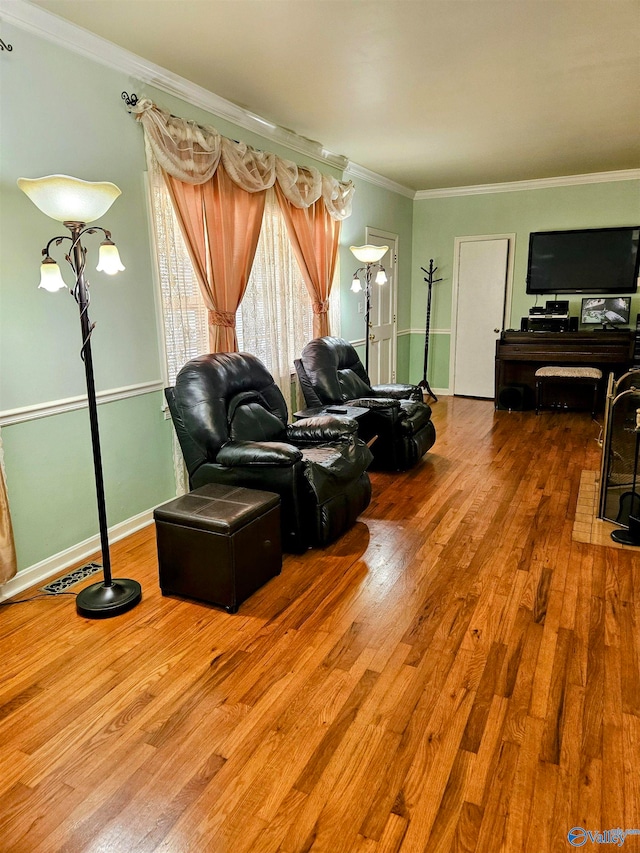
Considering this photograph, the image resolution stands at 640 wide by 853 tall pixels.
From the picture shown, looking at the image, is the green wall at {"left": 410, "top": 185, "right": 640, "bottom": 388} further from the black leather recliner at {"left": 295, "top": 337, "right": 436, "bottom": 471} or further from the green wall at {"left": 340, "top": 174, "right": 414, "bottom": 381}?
the black leather recliner at {"left": 295, "top": 337, "right": 436, "bottom": 471}

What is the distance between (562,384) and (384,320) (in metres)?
2.23

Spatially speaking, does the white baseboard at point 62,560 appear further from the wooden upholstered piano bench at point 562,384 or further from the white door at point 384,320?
the wooden upholstered piano bench at point 562,384

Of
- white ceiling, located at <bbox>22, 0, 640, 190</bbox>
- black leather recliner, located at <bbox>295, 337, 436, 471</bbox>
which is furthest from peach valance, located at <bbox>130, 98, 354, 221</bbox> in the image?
black leather recliner, located at <bbox>295, 337, 436, 471</bbox>

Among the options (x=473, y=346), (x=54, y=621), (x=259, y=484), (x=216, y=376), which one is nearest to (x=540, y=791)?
(x=259, y=484)

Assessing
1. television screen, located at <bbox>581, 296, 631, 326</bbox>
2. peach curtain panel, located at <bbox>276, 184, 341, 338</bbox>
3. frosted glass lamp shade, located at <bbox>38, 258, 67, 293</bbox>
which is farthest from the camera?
television screen, located at <bbox>581, 296, 631, 326</bbox>

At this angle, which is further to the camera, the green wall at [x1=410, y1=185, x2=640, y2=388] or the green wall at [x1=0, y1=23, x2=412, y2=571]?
the green wall at [x1=410, y1=185, x2=640, y2=388]

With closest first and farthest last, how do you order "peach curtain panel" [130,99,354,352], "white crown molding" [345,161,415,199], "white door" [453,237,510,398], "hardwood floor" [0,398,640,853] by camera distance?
"hardwood floor" [0,398,640,853], "peach curtain panel" [130,99,354,352], "white crown molding" [345,161,415,199], "white door" [453,237,510,398]

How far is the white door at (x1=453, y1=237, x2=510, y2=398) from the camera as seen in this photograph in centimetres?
695

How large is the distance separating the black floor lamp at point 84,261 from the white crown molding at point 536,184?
5.68 meters

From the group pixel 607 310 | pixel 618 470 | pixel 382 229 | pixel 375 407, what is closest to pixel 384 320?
pixel 382 229

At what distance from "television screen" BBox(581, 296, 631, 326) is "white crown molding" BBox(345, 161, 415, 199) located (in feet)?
8.20

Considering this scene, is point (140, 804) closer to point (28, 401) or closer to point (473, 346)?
point (28, 401)

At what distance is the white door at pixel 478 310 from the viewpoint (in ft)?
22.8

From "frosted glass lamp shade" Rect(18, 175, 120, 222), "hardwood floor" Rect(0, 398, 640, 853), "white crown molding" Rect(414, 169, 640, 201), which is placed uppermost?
"white crown molding" Rect(414, 169, 640, 201)
